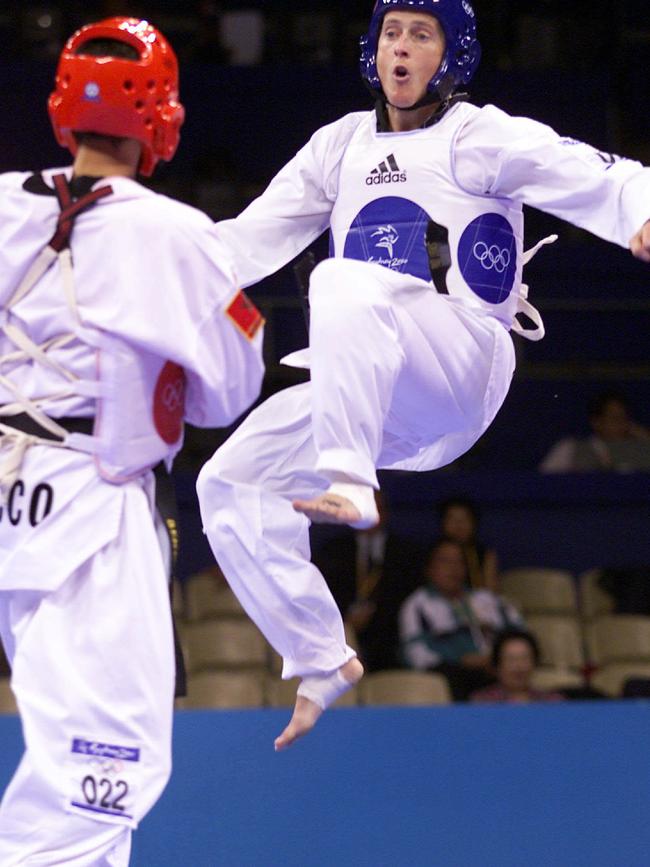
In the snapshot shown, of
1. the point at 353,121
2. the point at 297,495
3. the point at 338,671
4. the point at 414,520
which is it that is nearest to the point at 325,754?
the point at 338,671

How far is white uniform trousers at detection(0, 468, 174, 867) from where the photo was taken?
2928mm

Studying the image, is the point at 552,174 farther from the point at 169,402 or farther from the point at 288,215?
the point at 169,402

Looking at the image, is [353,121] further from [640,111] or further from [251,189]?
[640,111]

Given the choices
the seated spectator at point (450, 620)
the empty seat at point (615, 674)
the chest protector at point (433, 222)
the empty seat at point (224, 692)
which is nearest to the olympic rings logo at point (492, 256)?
the chest protector at point (433, 222)

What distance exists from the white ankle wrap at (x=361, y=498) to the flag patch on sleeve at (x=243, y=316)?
23.7 inches

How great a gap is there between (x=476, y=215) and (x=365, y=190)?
0.31 m

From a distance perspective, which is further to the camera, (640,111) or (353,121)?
(640,111)

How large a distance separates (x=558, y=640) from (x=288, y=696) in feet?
5.22

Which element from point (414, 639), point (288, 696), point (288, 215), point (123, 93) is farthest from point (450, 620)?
point (123, 93)

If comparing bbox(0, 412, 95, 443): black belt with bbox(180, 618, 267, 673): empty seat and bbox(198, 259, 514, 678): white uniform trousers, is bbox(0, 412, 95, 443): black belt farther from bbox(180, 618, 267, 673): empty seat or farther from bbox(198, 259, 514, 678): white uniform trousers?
bbox(180, 618, 267, 673): empty seat

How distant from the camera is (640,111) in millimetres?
10008

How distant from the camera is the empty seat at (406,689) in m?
6.46

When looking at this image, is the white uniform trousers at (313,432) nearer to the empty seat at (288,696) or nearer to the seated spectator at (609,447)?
the empty seat at (288,696)

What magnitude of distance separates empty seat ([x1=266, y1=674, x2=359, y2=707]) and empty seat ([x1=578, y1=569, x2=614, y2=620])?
157 centimetres
